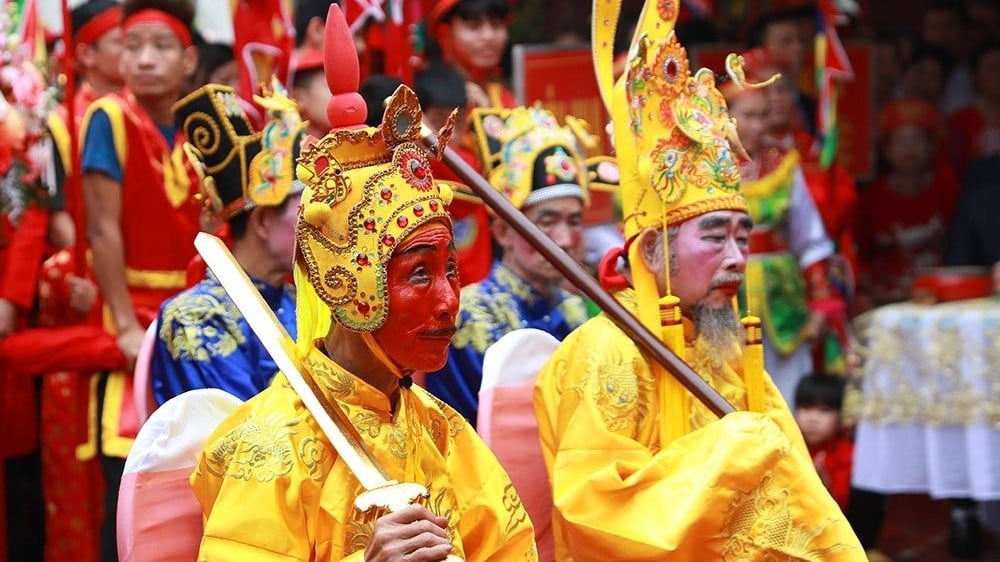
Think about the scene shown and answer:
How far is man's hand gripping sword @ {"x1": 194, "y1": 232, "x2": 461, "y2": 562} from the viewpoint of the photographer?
3.11 m

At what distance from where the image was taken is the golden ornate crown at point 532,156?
5.36 metres

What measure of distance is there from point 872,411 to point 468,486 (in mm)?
3914

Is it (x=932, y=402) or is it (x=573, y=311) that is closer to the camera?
(x=573, y=311)

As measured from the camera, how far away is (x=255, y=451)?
10.6 ft

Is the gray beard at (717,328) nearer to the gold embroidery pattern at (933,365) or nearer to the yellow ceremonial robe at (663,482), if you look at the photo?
the yellow ceremonial robe at (663,482)

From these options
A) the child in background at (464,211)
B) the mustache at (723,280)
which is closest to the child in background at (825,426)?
the child in background at (464,211)

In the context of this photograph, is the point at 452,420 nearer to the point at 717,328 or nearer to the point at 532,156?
the point at 717,328

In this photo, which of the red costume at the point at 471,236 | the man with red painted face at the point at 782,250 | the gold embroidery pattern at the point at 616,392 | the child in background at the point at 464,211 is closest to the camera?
the gold embroidery pattern at the point at 616,392

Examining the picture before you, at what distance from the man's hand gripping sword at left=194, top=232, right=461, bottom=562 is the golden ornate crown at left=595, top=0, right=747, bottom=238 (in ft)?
3.98

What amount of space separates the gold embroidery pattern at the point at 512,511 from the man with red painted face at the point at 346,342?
133 millimetres

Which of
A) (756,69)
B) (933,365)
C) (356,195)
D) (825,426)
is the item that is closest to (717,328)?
(356,195)

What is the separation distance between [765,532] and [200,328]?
1534mm

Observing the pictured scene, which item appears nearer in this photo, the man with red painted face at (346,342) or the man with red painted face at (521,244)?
the man with red painted face at (346,342)

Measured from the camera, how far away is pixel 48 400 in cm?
575
